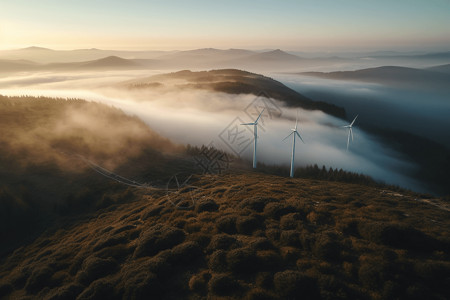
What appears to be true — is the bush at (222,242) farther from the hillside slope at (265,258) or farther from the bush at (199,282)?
the bush at (199,282)

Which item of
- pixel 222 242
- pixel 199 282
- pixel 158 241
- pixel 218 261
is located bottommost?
pixel 158 241

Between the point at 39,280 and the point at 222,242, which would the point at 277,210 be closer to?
the point at 222,242

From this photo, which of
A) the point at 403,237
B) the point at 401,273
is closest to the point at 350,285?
the point at 401,273

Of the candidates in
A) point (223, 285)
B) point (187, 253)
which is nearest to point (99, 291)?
point (187, 253)

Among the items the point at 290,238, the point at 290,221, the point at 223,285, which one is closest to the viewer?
the point at 223,285

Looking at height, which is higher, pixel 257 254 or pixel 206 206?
pixel 257 254

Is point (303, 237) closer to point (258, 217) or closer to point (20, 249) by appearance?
point (258, 217)

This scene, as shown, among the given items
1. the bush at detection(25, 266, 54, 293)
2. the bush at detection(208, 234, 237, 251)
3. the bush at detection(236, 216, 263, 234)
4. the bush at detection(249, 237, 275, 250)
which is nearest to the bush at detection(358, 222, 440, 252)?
the bush at detection(249, 237, 275, 250)

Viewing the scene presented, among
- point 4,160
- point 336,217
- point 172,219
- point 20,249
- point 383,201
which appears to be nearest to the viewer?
point 336,217
